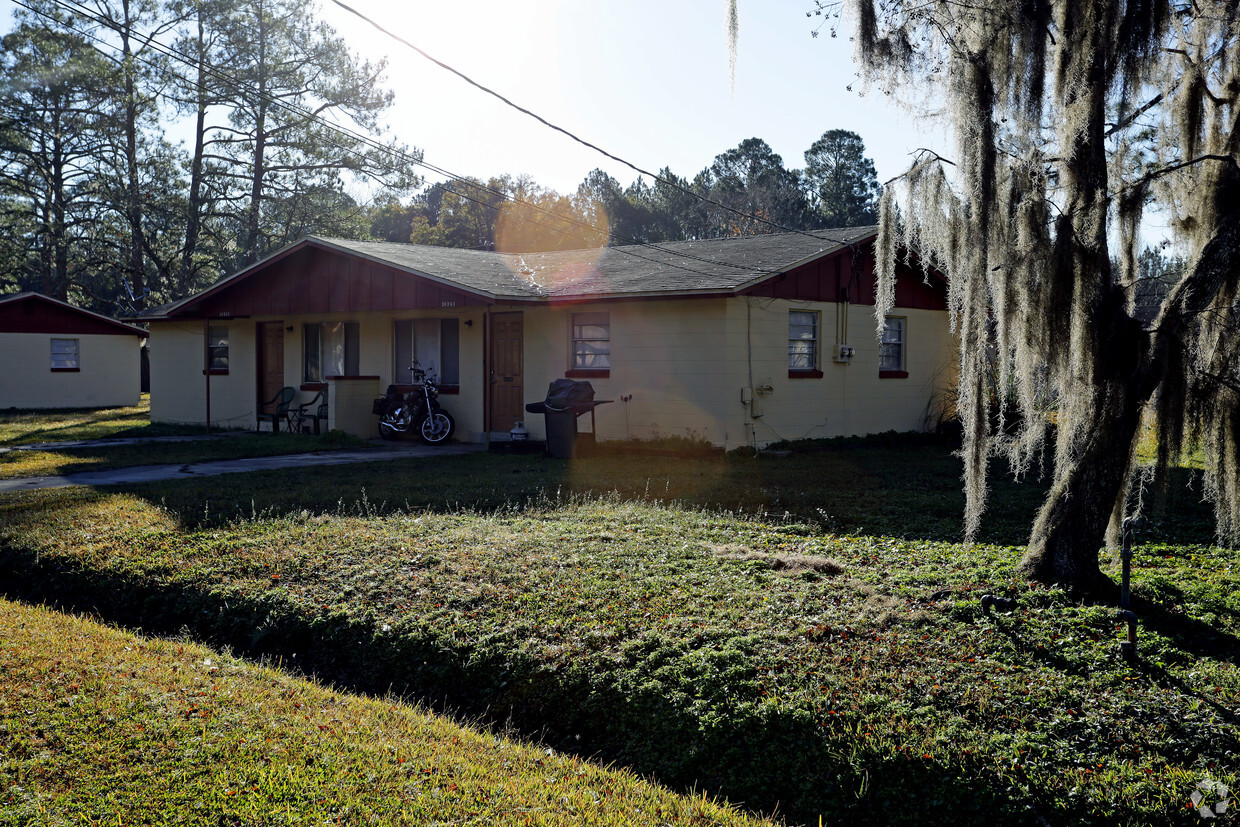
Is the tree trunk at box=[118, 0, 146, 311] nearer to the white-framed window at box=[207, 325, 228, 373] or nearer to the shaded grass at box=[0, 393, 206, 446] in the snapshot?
the shaded grass at box=[0, 393, 206, 446]

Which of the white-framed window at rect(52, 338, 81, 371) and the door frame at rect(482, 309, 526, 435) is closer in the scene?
the door frame at rect(482, 309, 526, 435)

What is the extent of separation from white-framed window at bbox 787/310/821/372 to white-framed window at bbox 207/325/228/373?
40.1 ft

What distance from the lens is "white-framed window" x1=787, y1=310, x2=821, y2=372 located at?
49.9ft

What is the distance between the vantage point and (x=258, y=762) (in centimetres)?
374

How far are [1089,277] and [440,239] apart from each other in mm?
44563

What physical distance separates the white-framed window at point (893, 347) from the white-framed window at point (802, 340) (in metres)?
2.18

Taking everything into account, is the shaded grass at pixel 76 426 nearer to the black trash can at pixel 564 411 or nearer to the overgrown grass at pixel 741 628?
the black trash can at pixel 564 411

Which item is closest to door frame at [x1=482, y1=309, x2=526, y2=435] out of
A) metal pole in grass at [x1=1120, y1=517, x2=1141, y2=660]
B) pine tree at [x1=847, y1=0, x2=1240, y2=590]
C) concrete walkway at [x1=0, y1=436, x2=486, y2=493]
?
concrete walkway at [x1=0, y1=436, x2=486, y2=493]

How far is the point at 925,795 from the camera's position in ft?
12.2

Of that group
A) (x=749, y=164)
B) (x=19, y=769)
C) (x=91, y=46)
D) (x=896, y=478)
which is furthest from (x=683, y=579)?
(x=749, y=164)

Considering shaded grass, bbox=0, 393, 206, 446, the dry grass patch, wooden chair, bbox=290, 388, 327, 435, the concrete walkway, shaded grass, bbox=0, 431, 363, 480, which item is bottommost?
the dry grass patch

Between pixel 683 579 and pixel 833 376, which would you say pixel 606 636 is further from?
pixel 833 376

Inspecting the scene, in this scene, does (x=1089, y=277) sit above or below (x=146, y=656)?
above

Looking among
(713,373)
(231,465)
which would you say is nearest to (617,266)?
(713,373)
